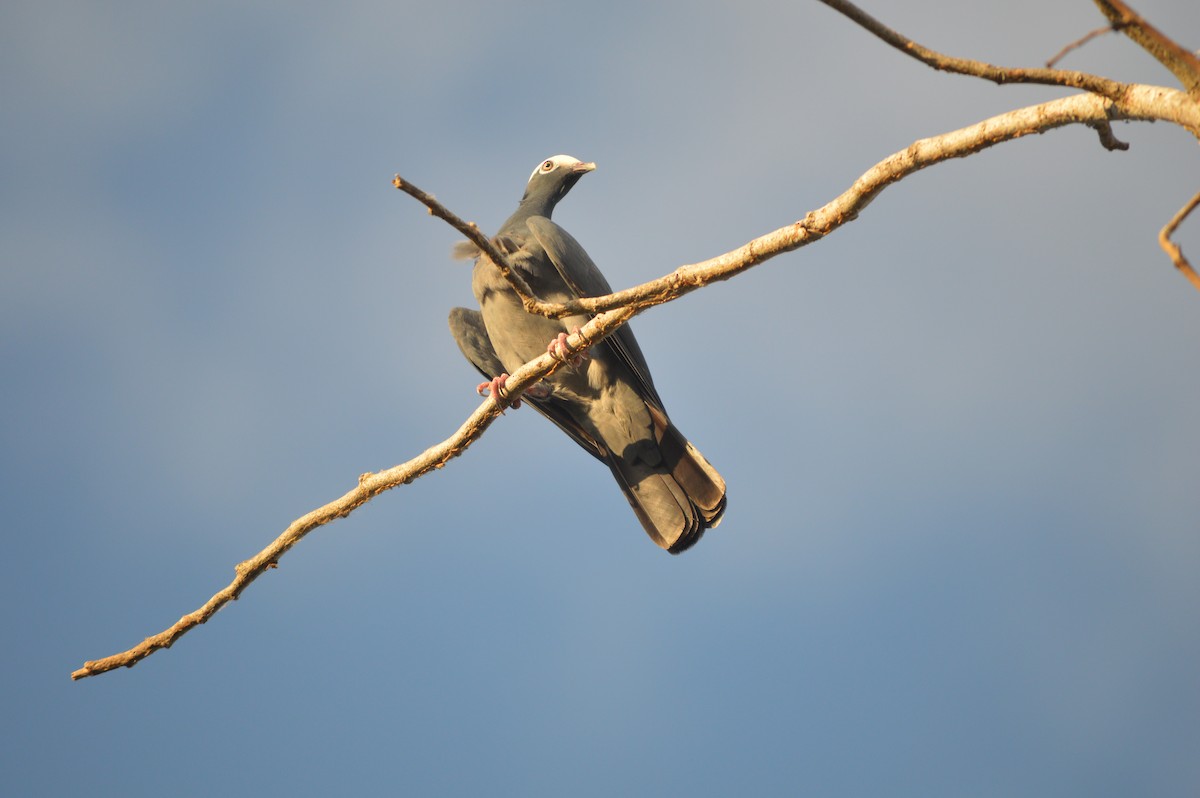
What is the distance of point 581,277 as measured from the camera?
5.96 meters

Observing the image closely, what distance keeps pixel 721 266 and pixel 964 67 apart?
0.99m

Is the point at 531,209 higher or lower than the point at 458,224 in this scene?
higher

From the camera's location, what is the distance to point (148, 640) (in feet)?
12.5

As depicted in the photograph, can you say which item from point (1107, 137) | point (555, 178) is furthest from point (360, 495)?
point (555, 178)

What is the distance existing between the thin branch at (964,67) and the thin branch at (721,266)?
7 cm

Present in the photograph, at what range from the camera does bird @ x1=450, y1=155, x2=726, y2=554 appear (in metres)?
5.86

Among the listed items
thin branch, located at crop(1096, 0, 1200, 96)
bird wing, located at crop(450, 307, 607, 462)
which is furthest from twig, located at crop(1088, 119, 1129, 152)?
bird wing, located at crop(450, 307, 607, 462)

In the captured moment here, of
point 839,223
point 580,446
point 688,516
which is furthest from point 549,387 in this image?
point 839,223

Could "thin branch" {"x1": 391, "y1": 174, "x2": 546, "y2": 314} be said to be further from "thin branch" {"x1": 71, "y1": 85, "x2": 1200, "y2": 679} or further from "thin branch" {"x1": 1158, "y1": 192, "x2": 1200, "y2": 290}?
"thin branch" {"x1": 1158, "y1": 192, "x2": 1200, "y2": 290}

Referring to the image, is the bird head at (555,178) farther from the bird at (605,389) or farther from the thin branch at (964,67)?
the thin branch at (964,67)

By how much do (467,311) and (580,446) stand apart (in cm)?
115

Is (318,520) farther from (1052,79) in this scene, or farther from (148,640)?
(1052,79)

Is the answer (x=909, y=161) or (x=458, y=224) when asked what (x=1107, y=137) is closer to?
(x=909, y=161)

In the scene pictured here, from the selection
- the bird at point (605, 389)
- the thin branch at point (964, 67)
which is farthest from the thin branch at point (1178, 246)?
the bird at point (605, 389)
